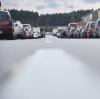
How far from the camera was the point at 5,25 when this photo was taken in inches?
1091

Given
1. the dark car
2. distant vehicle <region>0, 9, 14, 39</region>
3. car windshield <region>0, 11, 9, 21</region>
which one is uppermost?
car windshield <region>0, 11, 9, 21</region>

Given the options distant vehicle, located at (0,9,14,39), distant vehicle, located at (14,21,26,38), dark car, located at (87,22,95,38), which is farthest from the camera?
dark car, located at (87,22,95,38)

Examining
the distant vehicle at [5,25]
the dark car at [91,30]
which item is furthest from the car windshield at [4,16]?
the dark car at [91,30]

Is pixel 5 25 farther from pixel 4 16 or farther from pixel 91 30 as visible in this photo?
pixel 91 30

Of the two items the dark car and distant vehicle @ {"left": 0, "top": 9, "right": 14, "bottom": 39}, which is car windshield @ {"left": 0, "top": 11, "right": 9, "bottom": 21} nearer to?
distant vehicle @ {"left": 0, "top": 9, "right": 14, "bottom": 39}

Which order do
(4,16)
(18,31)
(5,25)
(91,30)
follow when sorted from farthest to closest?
(91,30) < (18,31) < (4,16) < (5,25)

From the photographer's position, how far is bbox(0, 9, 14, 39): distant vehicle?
27531 mm

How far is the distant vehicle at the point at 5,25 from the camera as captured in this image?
27.5m

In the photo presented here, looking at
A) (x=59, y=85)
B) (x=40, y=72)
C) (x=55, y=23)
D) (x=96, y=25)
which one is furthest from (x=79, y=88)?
(x=55, y=23)

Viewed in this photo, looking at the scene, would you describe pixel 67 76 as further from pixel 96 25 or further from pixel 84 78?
pixel 96 25

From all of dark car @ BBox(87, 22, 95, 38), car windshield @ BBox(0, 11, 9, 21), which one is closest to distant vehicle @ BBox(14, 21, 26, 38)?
dark car @ BBox(87, 22, 95, 38)

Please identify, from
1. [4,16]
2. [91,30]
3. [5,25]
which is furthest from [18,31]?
[5,25]

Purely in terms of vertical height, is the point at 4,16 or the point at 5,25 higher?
the point at 4,16

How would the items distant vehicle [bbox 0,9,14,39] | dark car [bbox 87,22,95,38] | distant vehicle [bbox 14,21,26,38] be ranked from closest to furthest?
distant vehicle [bbox 0,9,14,39] < distant vehicle [bbox 14,21,26,38] < dark car [bbox 87,22,95,38]
